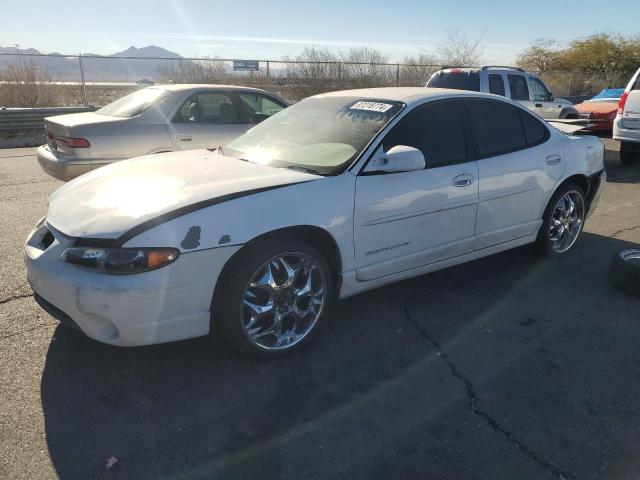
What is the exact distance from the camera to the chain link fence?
15016 mm

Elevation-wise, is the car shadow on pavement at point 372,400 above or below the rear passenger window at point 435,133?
below

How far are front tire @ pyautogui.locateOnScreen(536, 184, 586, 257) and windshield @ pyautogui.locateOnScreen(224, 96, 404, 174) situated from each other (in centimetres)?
201

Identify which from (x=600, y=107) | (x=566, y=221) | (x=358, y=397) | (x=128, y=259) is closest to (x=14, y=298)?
(x=128, y=259)

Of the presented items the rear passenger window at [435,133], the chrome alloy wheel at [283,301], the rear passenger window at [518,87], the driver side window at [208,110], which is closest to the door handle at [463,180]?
the rear passenger window at [435,133]

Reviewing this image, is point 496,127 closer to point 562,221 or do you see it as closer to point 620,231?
point 562,221

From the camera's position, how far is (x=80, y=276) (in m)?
2.74

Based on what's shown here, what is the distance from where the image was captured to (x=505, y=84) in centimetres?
1024

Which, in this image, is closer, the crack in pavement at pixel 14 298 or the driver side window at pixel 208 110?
the crack in pavement at pixel 14 298

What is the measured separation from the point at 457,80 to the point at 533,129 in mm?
5821

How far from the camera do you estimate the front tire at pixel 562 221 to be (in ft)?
16.0

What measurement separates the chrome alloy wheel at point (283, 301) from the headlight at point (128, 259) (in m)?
0.51

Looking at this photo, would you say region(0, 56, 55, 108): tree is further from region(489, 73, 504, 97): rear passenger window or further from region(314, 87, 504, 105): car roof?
region(314, 87, 504, 105): car roof

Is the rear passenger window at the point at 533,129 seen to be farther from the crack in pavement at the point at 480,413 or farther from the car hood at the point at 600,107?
the car hood at the point at 600,107

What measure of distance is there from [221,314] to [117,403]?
0.71 metres
